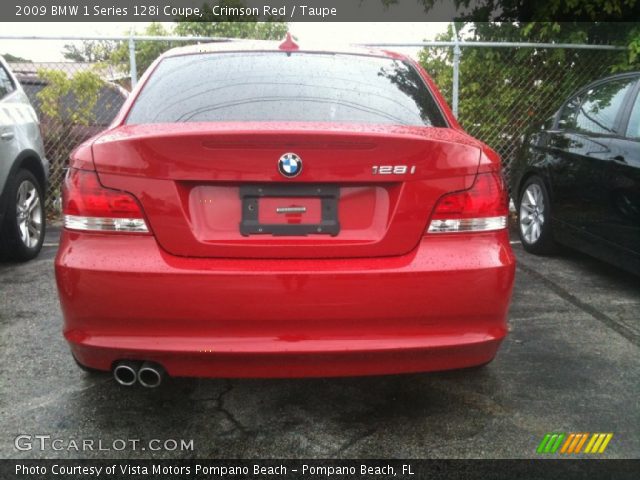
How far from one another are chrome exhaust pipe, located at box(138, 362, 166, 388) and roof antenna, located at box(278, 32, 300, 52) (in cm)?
174

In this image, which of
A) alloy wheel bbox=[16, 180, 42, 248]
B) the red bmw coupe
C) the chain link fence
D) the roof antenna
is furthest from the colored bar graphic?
the chain link fence

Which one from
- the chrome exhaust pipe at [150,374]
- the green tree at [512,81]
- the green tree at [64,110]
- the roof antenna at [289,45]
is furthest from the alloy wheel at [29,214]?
the green tree at [512,81]

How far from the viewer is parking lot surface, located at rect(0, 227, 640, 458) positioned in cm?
245

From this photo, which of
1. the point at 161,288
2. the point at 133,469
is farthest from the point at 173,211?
the point at 133,469

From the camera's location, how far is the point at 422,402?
281cm

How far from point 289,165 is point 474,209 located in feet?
2.34

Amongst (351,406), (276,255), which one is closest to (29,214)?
(351,406)

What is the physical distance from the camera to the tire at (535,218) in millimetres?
5422

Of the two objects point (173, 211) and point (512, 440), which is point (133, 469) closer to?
point (173, 211)

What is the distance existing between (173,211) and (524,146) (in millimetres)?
4607

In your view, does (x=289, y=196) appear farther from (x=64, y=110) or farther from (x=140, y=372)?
(x=64, y=110)

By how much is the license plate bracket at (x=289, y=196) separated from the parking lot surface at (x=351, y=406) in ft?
2.82

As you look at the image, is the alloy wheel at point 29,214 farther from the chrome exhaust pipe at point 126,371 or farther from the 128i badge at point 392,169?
the 128i badge at point 392,169

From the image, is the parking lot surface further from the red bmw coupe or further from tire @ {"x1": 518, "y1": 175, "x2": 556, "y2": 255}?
tire @ {"x1": 518, "y1": 175, "x2": 556, "y2": 255}
